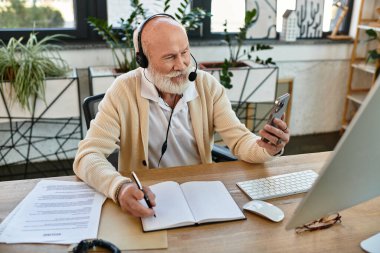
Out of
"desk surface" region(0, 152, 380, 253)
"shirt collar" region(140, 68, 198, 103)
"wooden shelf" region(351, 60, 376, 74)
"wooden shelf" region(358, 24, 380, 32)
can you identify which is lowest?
"desk surface" region(0, 152, 380, 253)

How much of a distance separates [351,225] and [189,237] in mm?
426

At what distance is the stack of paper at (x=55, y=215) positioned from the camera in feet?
3.22

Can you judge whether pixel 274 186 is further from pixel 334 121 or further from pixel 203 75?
pixel 334 121

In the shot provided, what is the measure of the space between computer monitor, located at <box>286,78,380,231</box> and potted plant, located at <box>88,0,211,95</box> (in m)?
1.69

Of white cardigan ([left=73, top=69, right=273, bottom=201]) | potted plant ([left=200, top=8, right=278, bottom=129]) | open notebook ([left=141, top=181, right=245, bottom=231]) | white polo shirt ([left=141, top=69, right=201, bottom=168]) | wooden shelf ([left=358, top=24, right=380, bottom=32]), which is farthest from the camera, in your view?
wooden shelf ([left=358, top=24, right=380, bottom=32])

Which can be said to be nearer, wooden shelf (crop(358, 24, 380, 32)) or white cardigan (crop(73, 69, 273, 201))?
white cardigan (crop(73, 69, 273, 201))

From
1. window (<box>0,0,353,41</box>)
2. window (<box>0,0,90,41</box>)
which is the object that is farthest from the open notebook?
window (<box>0,0,90,41</box>)

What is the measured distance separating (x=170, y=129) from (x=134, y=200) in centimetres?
53

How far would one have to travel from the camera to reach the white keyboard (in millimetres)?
1192

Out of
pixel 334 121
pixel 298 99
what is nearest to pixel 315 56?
pixel 298 99

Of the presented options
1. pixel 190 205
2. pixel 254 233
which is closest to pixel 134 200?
pixel 190 205

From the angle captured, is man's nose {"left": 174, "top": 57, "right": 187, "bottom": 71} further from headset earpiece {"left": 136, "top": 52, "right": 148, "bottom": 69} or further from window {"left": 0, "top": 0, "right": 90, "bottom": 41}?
window {"left": 0, "top": 0, "right": 90, "bottom": 41}

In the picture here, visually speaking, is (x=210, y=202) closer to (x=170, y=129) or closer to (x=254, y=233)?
(x=254, y=233)

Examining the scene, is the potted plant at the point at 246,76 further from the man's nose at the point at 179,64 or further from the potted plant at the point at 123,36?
the man's nose at the point at 179,64
